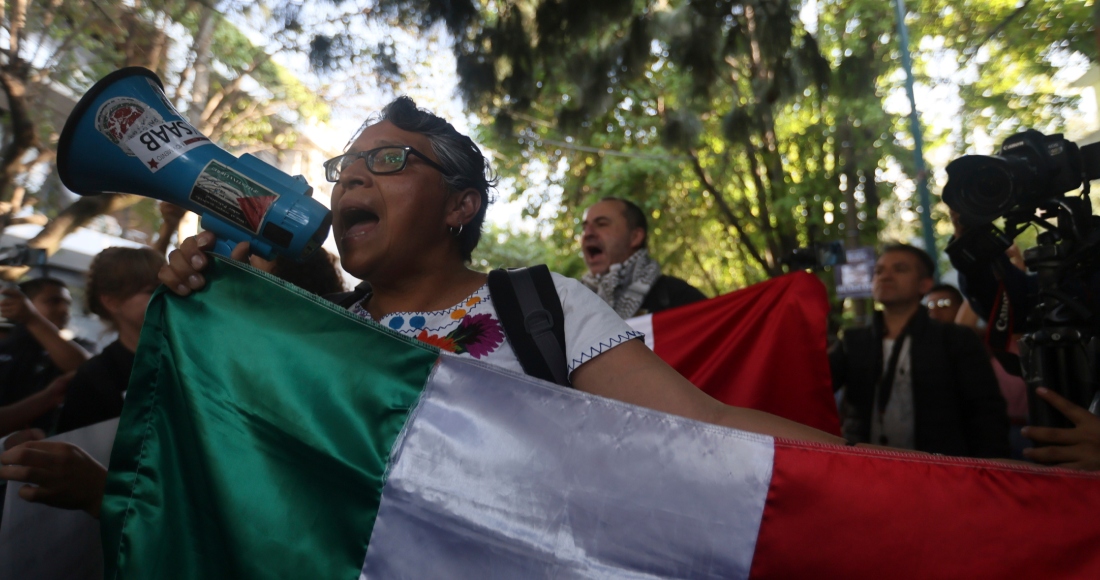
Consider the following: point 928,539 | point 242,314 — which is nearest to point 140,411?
point 242,314

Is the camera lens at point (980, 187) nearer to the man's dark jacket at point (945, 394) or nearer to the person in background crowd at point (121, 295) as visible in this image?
the man's dark jacket at point (945, 394)

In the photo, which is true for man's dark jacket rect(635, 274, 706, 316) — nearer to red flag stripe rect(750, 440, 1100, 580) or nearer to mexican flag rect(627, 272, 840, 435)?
mexican flag rect(627, 272, 840, 435)

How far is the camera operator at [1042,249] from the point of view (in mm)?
2309

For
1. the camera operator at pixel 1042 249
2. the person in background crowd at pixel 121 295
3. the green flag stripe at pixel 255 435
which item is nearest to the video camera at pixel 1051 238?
the camera operator at pixel 1042 249

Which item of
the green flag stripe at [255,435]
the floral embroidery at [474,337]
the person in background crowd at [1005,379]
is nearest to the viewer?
the green flag stripe at [255,435]

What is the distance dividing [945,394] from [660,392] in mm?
2359

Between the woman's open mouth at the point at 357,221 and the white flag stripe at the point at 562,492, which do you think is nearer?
the white flag stripe at the point at 562,492

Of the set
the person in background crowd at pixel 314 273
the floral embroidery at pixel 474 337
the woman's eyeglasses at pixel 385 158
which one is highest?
the woman's eyeglasses at pixel 385 158

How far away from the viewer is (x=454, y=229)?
2018 millimetres

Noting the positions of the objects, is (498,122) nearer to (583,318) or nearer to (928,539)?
(583,318)

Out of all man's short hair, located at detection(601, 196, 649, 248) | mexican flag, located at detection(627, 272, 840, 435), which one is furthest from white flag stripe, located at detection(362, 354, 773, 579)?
man's short hair, located at detection(601, 196, 649, 248)

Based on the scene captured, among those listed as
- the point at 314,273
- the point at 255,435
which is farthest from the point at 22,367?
the point at 255,435

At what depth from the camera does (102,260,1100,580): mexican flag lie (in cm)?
120

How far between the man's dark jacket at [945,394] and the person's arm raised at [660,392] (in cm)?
216
